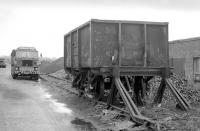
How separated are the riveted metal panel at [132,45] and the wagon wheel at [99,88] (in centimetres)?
119

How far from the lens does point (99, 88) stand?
12836 millimetres

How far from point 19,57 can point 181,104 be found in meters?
21.4

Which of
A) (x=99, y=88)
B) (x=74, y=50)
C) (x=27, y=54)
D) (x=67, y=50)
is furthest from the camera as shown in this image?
(x=27, y=54)

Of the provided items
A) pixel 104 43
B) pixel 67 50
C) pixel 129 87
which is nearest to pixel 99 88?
pixel 129 87

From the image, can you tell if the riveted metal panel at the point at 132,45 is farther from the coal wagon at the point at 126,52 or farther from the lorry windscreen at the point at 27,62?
the lorry windscreen at the point at 27,62

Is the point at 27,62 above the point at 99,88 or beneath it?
above

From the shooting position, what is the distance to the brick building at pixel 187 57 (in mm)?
23175

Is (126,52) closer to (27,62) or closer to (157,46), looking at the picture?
(157,46)

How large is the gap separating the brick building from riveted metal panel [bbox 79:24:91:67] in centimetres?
1185

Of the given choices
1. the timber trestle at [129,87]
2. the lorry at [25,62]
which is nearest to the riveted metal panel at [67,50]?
the timber trestle at [129,87]

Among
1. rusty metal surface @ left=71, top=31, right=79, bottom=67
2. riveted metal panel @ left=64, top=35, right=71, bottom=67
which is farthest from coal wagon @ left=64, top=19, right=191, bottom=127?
riveted metal panel @ left=64, top=35, right=71, bottom=67

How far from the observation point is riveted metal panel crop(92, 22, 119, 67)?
1132cm

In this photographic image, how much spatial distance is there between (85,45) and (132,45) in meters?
1.93

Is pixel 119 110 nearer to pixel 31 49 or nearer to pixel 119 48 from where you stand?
pixel 119 48
